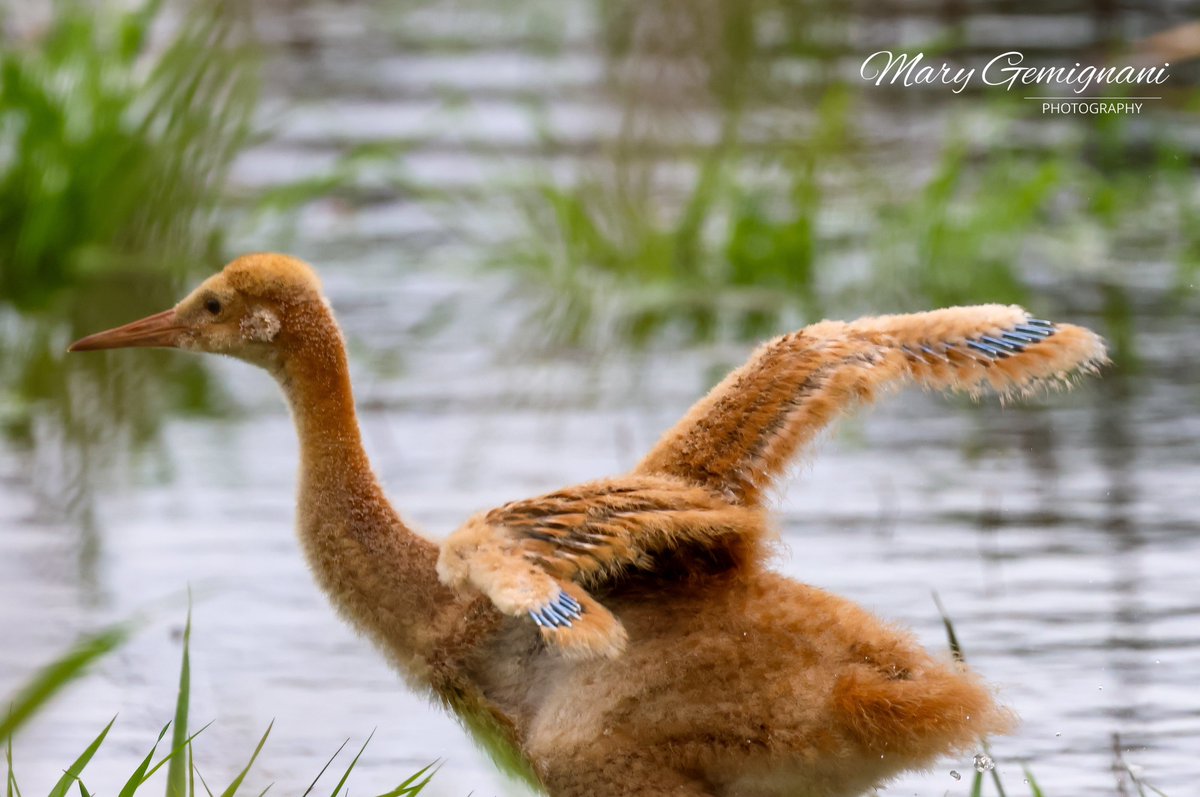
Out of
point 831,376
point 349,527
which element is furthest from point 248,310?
point 831,376

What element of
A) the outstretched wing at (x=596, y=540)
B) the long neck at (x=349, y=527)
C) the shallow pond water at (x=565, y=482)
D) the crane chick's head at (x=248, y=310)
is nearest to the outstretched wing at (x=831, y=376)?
the outstretched wing at (x=596, y=540)

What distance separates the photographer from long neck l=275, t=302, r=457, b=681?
4691 mm

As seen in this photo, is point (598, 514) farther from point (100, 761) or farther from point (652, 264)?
point (652, 264)

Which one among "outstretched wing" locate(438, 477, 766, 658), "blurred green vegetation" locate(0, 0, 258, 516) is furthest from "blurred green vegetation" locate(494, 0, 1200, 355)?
"outstretched wing" locate(438, 477, 766, 658)

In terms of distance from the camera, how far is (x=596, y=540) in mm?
4379

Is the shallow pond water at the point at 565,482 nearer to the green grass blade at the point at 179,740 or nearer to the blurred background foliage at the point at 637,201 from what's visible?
the blurred background foliage at the point at 637,201

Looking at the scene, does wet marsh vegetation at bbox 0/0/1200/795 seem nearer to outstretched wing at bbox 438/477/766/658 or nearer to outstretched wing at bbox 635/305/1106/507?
outstretched wing at bbox 438/477/766/658

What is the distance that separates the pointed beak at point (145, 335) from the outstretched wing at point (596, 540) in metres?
0.99

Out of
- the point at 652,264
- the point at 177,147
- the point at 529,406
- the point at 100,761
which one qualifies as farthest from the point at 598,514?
the point at 177,147

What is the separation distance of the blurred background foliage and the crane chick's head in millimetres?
3478

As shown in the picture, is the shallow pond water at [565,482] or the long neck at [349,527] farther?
the shallow pond water at [565,482]

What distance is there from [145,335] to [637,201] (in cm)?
509

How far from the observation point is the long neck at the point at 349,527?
4.69m

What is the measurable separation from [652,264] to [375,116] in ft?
11.3
